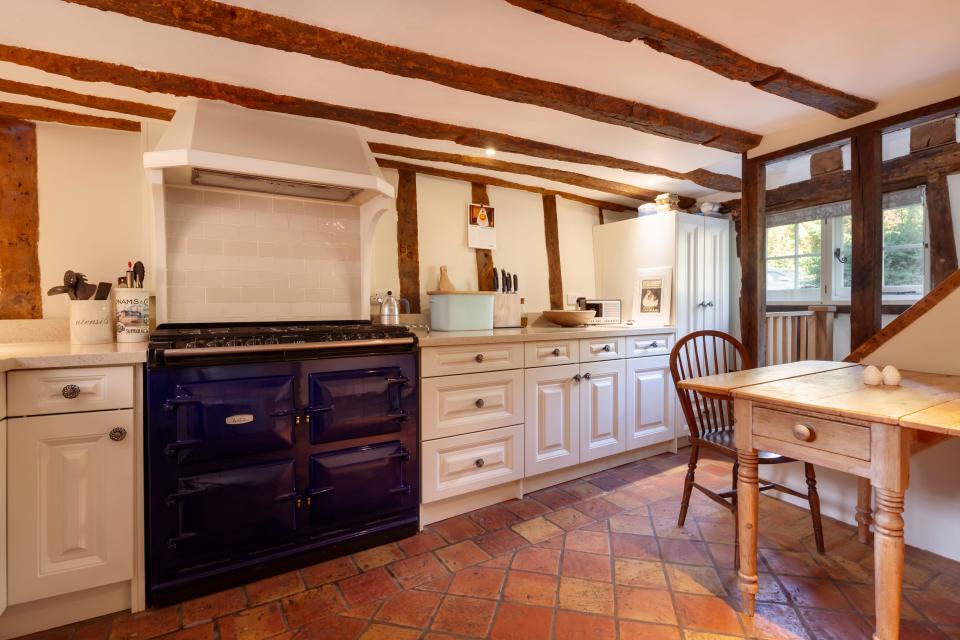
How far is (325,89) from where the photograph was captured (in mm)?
2010

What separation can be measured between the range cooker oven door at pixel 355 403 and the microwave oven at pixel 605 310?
183cm

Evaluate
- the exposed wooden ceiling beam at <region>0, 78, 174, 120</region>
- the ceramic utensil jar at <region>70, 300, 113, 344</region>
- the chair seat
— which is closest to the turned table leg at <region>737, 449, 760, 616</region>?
the chair seat

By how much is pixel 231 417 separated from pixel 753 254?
297 cm

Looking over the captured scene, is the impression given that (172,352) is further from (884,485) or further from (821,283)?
(821,283)

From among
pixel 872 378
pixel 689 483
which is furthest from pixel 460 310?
pixel 872 378

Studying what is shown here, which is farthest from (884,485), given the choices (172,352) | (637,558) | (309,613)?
(172,352)

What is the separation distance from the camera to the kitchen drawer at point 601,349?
2760 millimetres

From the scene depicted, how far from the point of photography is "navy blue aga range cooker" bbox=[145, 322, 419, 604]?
165 cm

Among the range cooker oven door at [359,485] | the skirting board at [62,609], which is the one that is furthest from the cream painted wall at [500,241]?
the skirting board at [62,609]

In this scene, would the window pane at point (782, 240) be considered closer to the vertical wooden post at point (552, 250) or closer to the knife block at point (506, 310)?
the vertical wooden post at point (552, 250)

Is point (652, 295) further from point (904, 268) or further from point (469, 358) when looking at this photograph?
point (904, 268)

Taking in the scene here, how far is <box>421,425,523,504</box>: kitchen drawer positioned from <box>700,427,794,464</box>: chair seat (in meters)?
0.93

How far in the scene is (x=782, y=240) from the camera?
434 cm

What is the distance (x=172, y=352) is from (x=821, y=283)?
484cm
